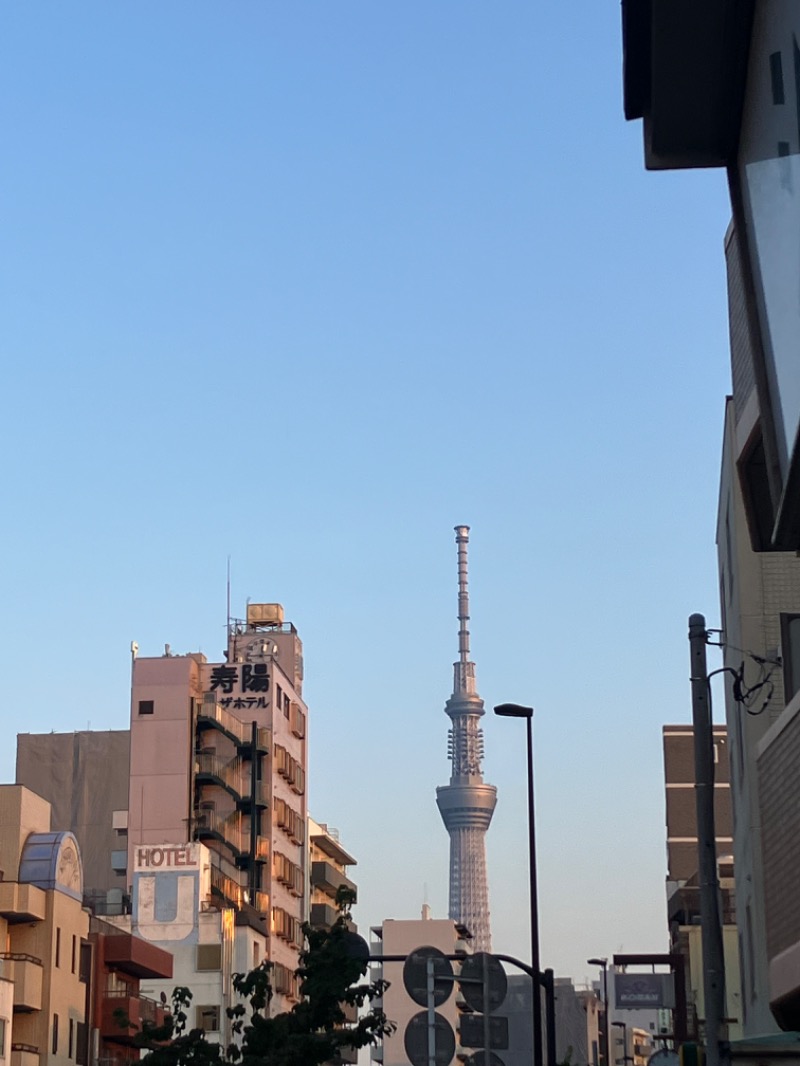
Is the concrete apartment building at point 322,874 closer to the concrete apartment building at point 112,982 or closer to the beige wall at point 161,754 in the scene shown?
the beige wall at point 161,754

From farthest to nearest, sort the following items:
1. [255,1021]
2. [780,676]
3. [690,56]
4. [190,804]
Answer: [190,804], [255,1021], [780,676], [690,56]

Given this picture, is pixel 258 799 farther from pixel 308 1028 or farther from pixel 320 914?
pixel 308 1028

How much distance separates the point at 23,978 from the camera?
62.3 m

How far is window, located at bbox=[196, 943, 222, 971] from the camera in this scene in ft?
285

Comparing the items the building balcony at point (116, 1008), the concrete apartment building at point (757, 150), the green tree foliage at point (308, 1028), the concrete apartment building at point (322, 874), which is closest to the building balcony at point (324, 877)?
the concrete apartment building at point (322, 874)

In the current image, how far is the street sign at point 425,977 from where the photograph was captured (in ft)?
73.5

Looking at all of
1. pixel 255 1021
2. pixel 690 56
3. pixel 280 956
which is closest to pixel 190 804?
pixel 280 956

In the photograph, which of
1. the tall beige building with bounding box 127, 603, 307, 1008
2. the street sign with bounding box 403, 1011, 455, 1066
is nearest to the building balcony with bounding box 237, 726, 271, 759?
the tall beige building with bounding box 127, 603, 307, 1008

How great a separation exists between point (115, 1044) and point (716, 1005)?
59.0 meters

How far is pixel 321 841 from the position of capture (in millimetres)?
120625

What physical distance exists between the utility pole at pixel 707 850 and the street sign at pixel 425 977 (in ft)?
20.0

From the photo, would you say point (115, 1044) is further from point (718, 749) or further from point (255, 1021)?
point (718, 749)

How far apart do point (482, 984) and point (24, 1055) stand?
42.7 metres

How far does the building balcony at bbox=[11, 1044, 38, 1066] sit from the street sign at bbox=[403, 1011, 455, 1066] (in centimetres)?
4332
